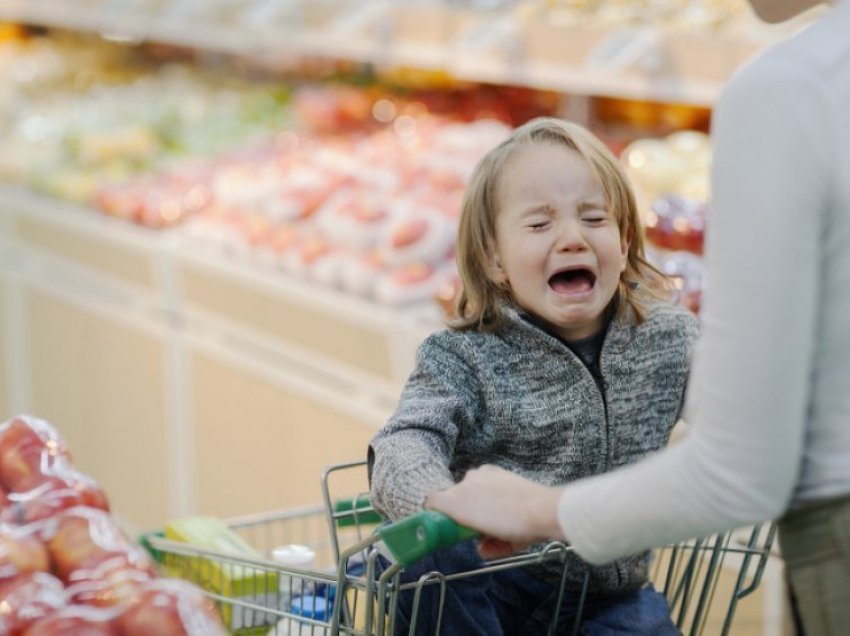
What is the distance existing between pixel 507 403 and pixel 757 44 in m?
1.49

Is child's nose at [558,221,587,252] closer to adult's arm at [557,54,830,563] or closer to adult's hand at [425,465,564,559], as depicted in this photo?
adult's hand at [425,465,564,559]

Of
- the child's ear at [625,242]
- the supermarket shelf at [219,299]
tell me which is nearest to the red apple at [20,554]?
the child's ear at [625,242]

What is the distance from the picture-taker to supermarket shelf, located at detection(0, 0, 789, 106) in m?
3.26

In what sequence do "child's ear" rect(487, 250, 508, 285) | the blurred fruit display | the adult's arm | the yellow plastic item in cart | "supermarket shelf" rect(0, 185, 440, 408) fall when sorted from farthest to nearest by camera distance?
"supermarket shelf" rect(0, 185, 440, 408)
the blurred fruit display
the yellow plastic item in cart
"child's ear" rect(487, 250, 508, 285)
the adult's arm

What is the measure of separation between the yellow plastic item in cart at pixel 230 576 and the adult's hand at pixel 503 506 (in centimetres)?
53

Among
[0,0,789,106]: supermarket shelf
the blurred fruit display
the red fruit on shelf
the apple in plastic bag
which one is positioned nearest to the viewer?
the apple in plastic bag

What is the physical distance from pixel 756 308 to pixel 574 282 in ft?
2.06

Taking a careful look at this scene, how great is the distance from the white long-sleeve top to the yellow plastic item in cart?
0.82m

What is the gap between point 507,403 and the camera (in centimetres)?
182

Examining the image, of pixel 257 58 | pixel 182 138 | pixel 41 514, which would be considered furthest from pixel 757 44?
pixel 257 58

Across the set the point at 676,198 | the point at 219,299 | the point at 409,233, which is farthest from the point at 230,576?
the point at 219,299

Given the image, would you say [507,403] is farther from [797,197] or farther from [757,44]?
[757,44]

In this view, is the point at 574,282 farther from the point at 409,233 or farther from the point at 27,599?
the point at 409,233

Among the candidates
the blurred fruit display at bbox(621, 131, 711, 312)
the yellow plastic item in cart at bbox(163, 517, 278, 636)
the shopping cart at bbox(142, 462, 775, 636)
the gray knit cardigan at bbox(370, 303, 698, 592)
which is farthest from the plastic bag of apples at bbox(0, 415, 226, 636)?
the blurred fruit display at bbox(621, 131, 711, 312)
